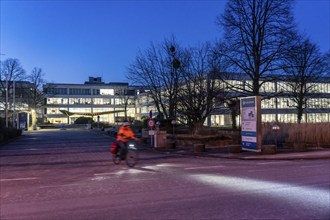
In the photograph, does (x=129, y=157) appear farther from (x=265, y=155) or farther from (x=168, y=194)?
(x=265, y=155)

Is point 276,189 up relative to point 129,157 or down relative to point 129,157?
down

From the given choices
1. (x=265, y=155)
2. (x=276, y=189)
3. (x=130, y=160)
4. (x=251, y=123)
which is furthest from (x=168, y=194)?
(x=251, y=123)

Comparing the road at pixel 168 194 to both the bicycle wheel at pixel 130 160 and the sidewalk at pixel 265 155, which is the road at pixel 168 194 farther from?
the sidewalk at pixel 265 155

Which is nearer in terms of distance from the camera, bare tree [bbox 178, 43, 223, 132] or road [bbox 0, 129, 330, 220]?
road [bbox 0, 129, 330, 220]

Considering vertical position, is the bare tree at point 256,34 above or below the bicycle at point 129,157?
above

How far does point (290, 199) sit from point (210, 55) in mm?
25670

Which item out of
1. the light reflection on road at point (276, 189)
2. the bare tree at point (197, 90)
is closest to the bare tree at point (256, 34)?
the bare tree at point (197, 90)

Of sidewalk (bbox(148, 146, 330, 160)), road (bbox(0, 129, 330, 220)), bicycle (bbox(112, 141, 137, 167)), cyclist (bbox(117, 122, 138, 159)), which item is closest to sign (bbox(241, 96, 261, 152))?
sidewalk (bbox(148, 146, 330, 160))

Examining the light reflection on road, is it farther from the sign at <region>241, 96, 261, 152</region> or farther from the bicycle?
the sign at <region>241, 96, 261, 152</region>

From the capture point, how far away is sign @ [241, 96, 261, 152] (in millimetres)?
20203

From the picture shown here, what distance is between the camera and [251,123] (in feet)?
68.0

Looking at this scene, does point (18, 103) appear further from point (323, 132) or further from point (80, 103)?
point (323, 132)

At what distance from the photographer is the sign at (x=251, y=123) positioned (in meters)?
20.2

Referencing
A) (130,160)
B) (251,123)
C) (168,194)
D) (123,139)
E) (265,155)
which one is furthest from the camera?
(251,123)
